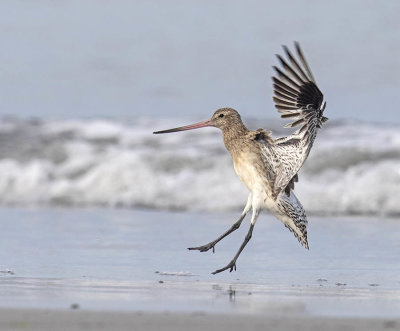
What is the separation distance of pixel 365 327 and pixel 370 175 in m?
8.77

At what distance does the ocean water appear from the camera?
1355 cm

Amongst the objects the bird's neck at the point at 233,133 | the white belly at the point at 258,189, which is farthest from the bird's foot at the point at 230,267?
the bird's neck at the point at 233,133

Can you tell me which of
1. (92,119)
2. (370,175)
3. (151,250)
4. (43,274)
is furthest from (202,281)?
(92,119)

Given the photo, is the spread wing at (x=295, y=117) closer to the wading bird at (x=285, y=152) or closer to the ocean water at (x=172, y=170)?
the wading bird at (x=285, y=152)

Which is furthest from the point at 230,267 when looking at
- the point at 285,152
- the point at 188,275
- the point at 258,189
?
the point at 285,152

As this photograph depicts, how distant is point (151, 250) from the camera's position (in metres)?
8.87

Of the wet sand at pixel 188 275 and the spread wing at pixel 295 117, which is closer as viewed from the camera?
the wet sand at pixel 188 275

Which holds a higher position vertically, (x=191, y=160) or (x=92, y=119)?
(x=92, y=119)

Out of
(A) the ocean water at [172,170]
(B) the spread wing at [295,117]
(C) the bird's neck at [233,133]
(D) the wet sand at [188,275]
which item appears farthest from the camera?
(A) the ocean water at [172,170]

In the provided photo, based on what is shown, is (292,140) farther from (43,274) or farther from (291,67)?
(43,274)

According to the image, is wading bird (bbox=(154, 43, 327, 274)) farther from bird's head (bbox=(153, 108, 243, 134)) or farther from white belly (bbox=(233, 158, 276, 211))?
bird's head (bbox=(153, 108, 243, 134))

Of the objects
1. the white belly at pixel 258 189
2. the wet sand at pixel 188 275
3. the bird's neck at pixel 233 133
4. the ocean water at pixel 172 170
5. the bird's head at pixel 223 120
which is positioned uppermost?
the ocean water at pixel 172 170

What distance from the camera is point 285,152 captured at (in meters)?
8.20

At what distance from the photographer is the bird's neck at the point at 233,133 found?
8625 mm
